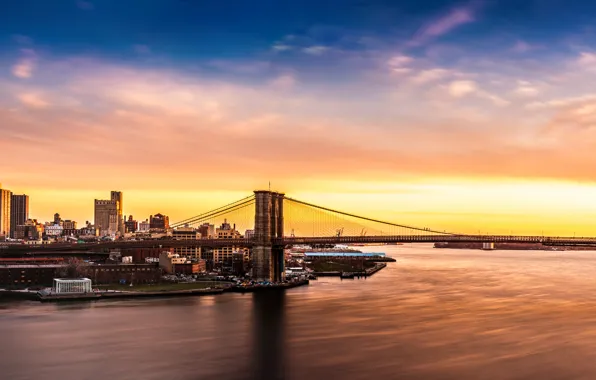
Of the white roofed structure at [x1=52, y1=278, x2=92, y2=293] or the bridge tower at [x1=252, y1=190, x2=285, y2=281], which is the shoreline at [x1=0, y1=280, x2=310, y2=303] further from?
the bridge tower at [x1=252, y1=190, x2=285, y2=281]

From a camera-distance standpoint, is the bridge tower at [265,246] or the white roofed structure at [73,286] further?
the bridge tower at [265,246]

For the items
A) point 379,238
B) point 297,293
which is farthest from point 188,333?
point 379,238

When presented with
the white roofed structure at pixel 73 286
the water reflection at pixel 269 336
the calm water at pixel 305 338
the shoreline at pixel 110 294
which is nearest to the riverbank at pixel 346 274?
the shoreline at pixel 110 294

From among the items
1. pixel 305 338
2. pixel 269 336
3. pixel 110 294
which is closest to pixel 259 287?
pixel 110 294

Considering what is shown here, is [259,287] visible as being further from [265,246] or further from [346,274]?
[346,274]

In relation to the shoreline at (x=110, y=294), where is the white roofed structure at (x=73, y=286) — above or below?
above

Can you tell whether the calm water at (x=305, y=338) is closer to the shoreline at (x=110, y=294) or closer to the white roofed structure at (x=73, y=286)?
the shoreline at (x=110, y=294)

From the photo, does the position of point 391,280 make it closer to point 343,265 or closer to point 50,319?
point 343,265

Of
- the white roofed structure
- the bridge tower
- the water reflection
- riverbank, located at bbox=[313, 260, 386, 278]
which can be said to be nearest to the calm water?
the water reflection
